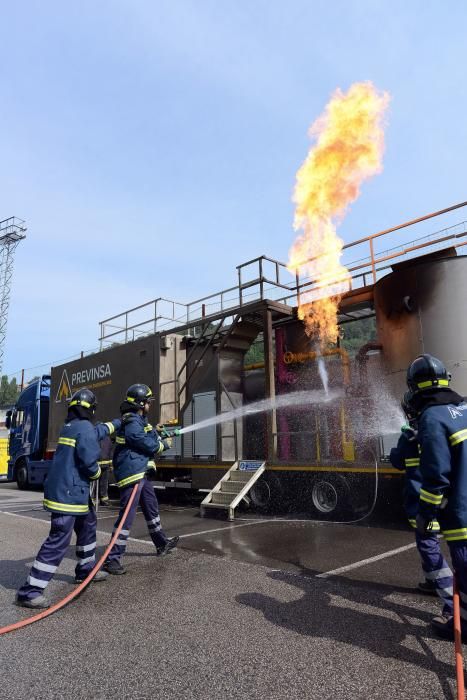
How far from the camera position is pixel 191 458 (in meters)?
11.0

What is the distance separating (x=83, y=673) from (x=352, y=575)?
3024 mm

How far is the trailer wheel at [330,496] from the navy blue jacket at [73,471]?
4892 millimetres

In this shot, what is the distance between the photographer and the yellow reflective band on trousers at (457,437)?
3.17 m

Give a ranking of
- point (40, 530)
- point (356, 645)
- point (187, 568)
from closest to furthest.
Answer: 1. point (356, 645)
2. point (187, 568)
3. point (40, 530)

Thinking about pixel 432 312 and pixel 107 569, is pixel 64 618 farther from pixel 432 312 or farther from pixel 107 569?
pixel 432 312

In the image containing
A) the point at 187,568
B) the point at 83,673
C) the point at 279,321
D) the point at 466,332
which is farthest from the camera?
the point at 279,321

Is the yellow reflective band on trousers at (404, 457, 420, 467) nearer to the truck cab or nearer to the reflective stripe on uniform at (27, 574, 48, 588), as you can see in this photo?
the reflective stripe on uniform at (27, 574, 48, 588)

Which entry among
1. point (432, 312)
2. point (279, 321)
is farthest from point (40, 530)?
point (432, 312)

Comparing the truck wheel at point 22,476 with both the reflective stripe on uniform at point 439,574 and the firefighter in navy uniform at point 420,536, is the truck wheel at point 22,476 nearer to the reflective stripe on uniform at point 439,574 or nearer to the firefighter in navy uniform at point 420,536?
the firefighter in navy uniform at point 420,536

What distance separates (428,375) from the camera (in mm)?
3562

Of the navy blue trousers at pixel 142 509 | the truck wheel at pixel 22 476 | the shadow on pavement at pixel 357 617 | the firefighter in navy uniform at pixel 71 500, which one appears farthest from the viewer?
the truck wheel at pixel 22 476

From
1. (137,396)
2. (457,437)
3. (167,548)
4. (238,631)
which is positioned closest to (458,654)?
(457,437)

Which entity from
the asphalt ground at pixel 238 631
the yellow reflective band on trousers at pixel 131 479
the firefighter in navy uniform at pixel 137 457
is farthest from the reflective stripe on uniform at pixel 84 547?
the yellow reflective band on trousers at pixel 131 479

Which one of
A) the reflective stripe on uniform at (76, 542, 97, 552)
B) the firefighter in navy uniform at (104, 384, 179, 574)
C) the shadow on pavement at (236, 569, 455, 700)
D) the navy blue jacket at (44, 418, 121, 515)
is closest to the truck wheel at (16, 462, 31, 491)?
the firefighter in navy uniform at (104, 384, 179, 574)
